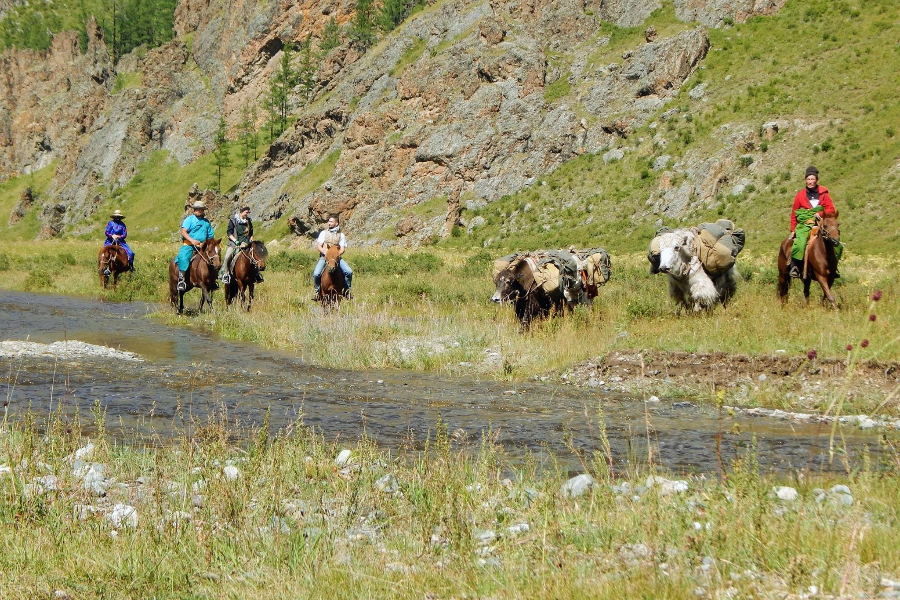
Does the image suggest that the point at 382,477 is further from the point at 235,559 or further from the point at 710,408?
the point at 710,408

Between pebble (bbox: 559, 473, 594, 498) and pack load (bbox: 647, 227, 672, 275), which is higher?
pack load (bbox: 647, 227, 672, 275)

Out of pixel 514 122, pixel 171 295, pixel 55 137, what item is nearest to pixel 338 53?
pixel 514 122

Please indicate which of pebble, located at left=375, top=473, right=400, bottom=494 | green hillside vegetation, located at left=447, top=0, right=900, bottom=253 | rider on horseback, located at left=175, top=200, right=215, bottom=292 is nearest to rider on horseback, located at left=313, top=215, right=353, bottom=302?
rider on horseback, located at left=175, top=200, right=215, bottom=292

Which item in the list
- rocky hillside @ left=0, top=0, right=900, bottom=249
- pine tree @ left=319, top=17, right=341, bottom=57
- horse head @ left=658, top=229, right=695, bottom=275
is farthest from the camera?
pine tree @ left=319, top=17, right=341, bottom=57

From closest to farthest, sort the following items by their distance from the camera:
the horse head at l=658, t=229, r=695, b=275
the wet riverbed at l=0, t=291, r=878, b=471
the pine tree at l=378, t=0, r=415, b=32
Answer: the wet riverbed at l=0, t=291, r=878, b=471, the horse head at l=658, t=229, r=695, b=275, the pine tree at l=378, t=0, r=415, b=32

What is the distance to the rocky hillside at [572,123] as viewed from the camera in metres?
54.2

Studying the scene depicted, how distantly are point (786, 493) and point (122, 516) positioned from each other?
163 inches

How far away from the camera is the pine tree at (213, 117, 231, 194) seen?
93000mm

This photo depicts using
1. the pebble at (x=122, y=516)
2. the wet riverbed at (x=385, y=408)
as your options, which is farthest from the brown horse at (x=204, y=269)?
the pebble at (x=122, y=516)

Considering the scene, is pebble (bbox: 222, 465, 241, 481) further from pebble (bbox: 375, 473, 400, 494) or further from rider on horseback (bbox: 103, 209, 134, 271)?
rider on horseback (bbox: 103, 209, 134, 271)

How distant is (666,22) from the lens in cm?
7088

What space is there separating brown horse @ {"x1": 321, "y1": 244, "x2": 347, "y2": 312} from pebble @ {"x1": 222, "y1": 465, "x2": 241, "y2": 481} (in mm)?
13401

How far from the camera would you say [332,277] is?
19.7m

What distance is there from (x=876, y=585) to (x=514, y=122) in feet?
219
